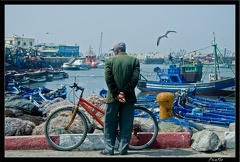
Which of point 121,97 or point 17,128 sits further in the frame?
point 17,128

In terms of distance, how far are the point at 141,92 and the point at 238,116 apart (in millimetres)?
36529

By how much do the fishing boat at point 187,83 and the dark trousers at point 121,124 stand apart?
29.5m

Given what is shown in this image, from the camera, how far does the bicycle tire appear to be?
5.85 m

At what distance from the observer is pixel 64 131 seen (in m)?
6.22

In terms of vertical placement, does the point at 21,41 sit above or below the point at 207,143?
above

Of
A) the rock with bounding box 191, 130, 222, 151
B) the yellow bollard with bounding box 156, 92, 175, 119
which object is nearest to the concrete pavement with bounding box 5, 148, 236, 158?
the rock with bounding box 191, 130, 222, 151

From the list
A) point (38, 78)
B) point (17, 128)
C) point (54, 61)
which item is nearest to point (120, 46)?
point (17, 128)

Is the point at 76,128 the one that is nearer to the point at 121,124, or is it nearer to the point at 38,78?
Answer: the point at 121,124

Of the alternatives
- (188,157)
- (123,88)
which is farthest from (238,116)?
(123,88)

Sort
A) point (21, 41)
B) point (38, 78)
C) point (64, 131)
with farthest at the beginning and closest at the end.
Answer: point (21, 41)
point (38, 78)
point (64, 131)

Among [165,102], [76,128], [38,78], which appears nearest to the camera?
[76,128]

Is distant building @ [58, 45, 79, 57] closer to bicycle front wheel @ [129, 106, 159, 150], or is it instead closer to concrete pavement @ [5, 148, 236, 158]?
bicycle front wheel @ [129, 106, 159, 150]

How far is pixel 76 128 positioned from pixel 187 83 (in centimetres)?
3175
